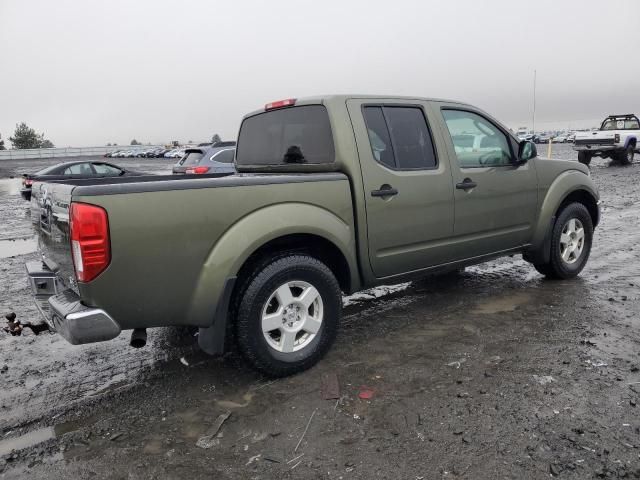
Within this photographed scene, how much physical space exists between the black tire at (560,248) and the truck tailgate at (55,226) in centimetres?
453

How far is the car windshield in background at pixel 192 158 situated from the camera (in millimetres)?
12118

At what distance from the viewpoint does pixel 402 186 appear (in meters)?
4.01

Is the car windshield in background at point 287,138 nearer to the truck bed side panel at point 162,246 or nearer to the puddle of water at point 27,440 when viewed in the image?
A: the truck bed side panel at point 162,246

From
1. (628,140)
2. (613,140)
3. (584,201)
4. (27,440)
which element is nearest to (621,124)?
(628,140)

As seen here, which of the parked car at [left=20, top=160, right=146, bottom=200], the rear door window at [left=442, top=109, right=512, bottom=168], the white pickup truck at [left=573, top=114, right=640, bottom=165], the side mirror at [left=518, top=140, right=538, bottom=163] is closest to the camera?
the rear door window at [left=442, top=109, right=512, bottom=168]

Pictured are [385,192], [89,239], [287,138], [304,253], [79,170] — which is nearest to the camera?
[89,239]

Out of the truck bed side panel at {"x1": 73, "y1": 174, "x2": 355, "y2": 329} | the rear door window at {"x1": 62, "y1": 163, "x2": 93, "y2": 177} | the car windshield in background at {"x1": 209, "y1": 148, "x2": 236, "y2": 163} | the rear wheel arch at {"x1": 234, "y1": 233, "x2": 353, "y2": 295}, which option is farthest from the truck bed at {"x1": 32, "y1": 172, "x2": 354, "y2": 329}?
the rear door window at {"x1": 62, "y1": 163, "x2": 93, "y2": 177}

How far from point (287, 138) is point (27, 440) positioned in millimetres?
2840

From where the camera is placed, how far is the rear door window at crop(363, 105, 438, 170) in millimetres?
4031

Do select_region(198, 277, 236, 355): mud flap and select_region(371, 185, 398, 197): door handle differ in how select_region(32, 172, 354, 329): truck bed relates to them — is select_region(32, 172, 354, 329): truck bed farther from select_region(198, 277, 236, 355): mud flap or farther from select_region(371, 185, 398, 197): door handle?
select_region(371, 185, 398, 197): door handle

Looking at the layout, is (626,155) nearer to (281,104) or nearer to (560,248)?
(560,248)

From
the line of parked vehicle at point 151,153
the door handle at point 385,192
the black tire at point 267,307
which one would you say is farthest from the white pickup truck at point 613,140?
the line of parked vehicle at point 151,153

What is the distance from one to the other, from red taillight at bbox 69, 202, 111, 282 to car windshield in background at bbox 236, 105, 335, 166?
5.80 ft

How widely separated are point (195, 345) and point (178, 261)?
146cm
